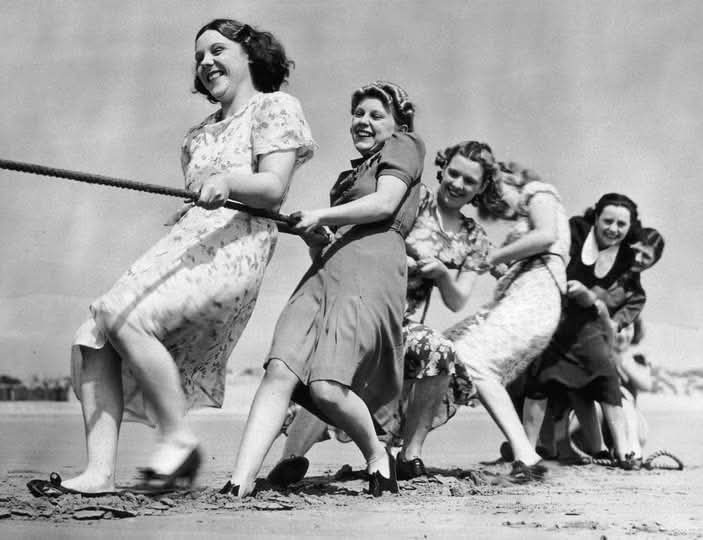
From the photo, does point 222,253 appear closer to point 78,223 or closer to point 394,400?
point 394,400

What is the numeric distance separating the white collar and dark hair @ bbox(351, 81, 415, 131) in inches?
89.3

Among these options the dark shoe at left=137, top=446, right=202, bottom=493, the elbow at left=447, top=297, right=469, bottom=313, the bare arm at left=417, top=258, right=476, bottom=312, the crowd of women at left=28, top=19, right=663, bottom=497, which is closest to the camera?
the dark shoe at left=137, top=446, right=202, bottom=493

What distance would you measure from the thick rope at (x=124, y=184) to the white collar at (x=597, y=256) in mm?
2952

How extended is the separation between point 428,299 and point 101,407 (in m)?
1.82

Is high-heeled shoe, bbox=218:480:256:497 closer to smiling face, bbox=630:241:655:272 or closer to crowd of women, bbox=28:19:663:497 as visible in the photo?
crowd of women, bbox=28:19:663:497

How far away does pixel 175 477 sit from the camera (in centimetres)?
385

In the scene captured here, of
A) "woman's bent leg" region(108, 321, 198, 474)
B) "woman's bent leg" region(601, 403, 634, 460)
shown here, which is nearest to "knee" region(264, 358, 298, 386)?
"woman's bent leg" region(108, 321, 198, 474)

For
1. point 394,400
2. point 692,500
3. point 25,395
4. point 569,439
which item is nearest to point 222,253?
point 394,400

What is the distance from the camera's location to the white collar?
6.80 metres

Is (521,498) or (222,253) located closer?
(222,253)

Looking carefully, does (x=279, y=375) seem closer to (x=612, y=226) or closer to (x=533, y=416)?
(x=533, y=416)

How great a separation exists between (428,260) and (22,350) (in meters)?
3.39

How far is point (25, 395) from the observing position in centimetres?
1371

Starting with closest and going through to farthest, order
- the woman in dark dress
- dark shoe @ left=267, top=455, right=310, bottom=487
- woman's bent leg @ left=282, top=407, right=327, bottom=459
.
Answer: dark shoe @ left=267, top=455, right=310, bottom=487 < woman's bent leg @ left=282, top=407, right=327, bottom=459 < the woman in dark dress
